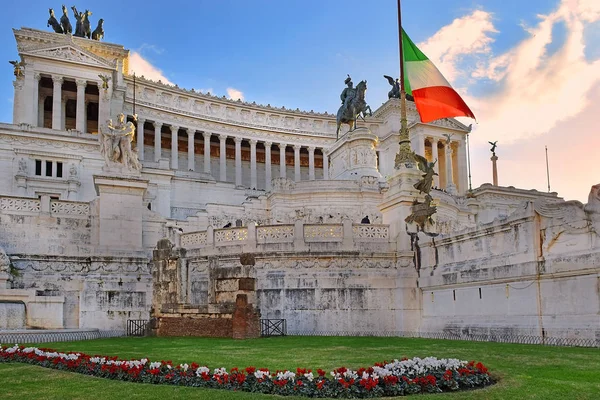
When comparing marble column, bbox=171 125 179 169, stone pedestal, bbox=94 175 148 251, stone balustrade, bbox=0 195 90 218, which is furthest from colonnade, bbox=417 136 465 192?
stone balustrade, bbox=0 195 90 218

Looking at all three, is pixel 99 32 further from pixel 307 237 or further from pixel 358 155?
pixel 307 237

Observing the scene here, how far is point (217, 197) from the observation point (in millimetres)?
64000

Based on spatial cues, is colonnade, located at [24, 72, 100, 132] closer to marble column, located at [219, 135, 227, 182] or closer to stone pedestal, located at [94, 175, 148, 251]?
marble column, located at [219, 135, 227, 182]

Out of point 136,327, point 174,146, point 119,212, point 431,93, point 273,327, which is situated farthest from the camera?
point 174,146

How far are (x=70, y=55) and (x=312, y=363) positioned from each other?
71732 millimetres

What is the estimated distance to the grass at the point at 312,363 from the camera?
1031 centimetres

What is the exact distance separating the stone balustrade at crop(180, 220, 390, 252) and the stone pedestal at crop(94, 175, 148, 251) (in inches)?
277

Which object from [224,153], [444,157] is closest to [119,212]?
[224,153]

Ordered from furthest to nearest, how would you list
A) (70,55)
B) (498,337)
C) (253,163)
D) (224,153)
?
(253,163) < (224,153) < (70,55) < (498,337)

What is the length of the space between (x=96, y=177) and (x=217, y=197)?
3145 cm

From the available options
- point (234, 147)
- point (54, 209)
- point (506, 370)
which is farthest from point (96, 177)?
point (234, 147)

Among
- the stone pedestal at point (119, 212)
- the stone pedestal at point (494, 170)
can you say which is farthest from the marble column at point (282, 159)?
the stone pedestal at point (119, 212)

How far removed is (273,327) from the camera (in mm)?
25969

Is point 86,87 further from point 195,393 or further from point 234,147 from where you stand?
point 195,393
